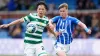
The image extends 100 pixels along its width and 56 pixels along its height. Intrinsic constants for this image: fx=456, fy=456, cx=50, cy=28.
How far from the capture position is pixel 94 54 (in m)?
18.5

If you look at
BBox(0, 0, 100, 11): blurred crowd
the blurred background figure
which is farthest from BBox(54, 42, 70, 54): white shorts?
BBox(0, 0, 100, 11): blurred crowd

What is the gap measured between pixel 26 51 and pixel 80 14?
11.5m

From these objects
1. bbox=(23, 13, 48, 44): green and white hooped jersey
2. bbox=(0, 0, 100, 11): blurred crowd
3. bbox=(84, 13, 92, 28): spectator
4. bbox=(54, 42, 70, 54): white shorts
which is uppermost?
bbox=(0, 0, 100, 11): blurred crowd

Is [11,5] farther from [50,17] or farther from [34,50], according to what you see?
[34,50]

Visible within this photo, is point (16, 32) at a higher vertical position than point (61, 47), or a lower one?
higher

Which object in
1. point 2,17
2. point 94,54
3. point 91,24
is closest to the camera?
point 94,54

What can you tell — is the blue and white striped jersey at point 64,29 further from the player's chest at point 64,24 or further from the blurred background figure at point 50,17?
the blurred background figure at point 50,17

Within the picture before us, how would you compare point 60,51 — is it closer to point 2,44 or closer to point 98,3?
point 2,44

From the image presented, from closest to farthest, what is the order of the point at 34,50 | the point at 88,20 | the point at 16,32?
the point at 34,50 → the point at 88,20 → the point at 16,32

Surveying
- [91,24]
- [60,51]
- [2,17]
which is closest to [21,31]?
[2,17]

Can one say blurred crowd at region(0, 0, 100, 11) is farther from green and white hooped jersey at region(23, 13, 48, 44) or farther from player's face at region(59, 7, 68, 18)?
green and white hooped jersey at region(23, 13, 48, 44)

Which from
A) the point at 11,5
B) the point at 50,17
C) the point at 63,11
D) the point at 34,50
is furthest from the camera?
the point at 11,5

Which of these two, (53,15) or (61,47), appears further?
(53,15)

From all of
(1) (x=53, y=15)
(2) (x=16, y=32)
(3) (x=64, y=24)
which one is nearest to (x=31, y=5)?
(1) (x=53, y=15)
